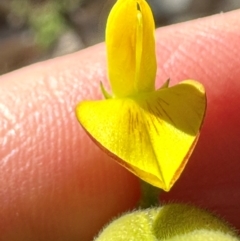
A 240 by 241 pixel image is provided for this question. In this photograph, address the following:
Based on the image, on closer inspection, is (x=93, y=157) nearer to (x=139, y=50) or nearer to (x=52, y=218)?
(x=52, y=218)

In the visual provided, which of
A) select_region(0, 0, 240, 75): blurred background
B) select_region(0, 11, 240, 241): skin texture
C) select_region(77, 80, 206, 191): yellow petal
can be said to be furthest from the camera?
select_region(0, 0, 240, 75): blurred background

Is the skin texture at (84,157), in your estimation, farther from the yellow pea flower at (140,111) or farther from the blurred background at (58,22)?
the blurred background at (58,22)

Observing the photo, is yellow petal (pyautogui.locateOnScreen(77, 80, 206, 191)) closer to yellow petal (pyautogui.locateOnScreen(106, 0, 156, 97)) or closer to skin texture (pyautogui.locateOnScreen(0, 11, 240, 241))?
yellow petal (pyautogui.locateOnScreen(106, 0, 156, 97))

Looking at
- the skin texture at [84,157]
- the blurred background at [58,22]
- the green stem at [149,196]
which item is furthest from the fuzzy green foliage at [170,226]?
the blurred background at [58,22]

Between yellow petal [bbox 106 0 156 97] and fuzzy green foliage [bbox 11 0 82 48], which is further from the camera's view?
fuzzy green foliage [bbox 11 0 82 48]

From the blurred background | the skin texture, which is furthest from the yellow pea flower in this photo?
the blurred background

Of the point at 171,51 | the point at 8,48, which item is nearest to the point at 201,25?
the point at 171,51
